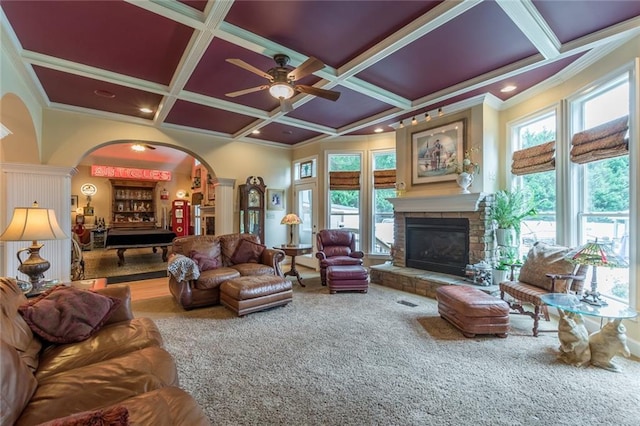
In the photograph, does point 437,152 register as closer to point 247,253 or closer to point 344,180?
point 344,180

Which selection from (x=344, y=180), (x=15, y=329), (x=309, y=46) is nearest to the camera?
(x=15, y=329)

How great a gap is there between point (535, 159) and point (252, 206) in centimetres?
522

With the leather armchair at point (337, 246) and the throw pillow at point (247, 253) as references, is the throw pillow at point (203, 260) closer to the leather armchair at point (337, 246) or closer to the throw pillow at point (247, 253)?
the throw pillow at point (247, 253)

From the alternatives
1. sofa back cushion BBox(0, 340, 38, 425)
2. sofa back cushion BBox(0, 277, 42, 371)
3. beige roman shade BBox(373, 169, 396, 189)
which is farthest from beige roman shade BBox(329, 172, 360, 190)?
sofa back cushion BBox(0, 340, 38, 425)

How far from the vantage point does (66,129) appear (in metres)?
4.50

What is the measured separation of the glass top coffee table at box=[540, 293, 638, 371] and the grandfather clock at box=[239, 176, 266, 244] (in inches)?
209

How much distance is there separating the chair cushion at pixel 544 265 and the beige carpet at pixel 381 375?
0.53 meters

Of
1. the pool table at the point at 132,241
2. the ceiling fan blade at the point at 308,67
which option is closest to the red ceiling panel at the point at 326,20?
the ceiling fan blade at the point at 308,67

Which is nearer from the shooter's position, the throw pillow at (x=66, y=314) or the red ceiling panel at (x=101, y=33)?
the throw pillow at (x=66, y=314)

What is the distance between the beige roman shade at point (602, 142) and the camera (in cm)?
283

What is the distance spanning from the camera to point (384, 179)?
6105 millimetres

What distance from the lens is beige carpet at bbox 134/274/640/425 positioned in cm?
187

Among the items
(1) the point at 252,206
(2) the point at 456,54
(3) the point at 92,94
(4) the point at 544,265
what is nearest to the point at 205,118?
(3) the point at 92,94

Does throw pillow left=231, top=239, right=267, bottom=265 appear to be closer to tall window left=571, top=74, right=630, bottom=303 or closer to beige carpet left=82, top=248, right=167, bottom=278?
beige carpet left=82, top=248, right=167, bottom=278
